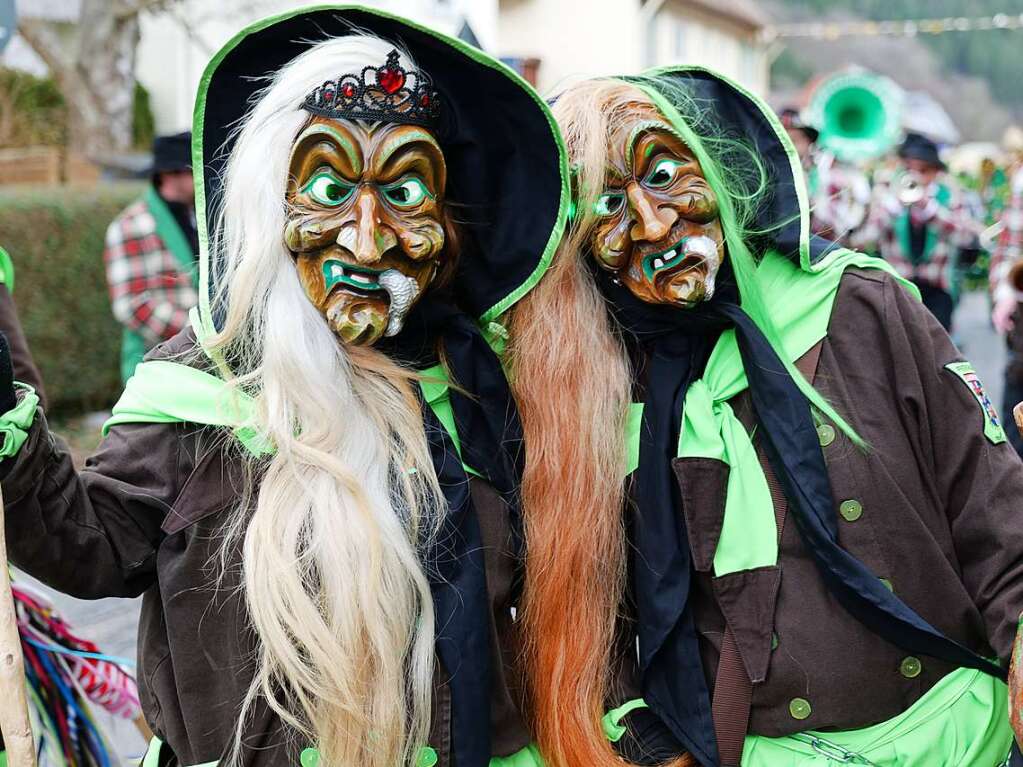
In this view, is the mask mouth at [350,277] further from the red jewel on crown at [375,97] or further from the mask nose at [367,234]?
the red jewel on crown at [375,97]

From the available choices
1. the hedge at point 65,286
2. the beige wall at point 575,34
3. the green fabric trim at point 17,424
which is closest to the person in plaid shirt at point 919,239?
the hedge at point 65,286

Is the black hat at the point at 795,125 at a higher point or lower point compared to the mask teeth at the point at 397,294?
higher

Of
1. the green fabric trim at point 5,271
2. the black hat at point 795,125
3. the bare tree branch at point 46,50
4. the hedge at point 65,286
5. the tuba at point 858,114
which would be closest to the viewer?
the green fabric trim at point 5,271

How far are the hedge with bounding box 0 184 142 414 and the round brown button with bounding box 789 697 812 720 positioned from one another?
6285 millimetres

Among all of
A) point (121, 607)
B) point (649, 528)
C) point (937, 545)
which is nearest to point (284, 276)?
point (649, 528)

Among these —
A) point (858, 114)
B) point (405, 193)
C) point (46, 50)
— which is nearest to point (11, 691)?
point (405, 193)

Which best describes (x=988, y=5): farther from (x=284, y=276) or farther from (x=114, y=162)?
(x=284, y=276)

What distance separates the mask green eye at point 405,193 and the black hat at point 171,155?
3565 millimetres

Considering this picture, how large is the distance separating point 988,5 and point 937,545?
65.3 metres

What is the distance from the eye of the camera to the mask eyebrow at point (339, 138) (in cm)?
197

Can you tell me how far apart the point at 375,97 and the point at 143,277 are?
3.67 m

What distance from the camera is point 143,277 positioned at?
5367 millimetres

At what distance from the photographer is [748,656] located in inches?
78.9

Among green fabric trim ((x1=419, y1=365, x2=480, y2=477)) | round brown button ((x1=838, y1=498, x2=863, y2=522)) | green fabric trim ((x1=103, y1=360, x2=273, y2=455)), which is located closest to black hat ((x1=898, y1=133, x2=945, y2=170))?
round brown button ((x1=838, y1=498, x2=863, y2=522))
